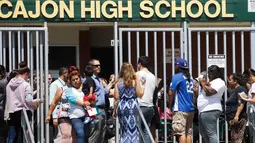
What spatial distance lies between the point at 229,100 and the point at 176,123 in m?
1.16

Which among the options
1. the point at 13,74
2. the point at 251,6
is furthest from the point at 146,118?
the point at 251,6

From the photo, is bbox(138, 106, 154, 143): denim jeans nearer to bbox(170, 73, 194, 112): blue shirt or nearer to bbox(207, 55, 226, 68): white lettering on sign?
bbox(170, 73, 194, 112): blue shirt

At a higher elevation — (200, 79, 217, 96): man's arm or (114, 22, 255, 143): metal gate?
(114, 22, 255, 143): metal gate

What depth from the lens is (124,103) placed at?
11.5 meters

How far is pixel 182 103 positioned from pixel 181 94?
156 millimetres

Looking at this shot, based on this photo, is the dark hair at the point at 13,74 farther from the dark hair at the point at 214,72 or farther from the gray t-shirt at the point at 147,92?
the dark hair at the point at 214,72

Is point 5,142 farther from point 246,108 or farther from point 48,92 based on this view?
point 246,108

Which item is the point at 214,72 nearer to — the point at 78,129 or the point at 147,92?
the point at 147,92

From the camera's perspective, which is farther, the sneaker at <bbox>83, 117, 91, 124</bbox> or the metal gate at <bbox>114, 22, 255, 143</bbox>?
the metal gate at <bbox>114, 22, 255, 143</bbox>

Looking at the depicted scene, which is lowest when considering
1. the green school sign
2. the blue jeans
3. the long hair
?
the blue jeans

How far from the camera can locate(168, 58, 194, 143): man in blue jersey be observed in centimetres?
1188

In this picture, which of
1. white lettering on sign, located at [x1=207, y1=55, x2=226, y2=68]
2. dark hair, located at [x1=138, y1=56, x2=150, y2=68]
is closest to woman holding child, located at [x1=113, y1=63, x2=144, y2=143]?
dark hair, located at [x1=138, y1=56, x2=150, y2=68]

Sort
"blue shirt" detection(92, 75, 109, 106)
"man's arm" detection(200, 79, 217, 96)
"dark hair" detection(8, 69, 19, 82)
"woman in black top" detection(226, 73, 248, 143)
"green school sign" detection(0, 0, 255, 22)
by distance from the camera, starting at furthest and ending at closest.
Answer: "green school sign" detection(0, 0, 255, 22)
"woman in black top" detection(226, 73, 248, 143)
"blue shirt" detection(92, 75, 109, 106)
"dark hair" detection(8, 69, 19, 82)
"man's arm" detection(200, 79, 217, 96)

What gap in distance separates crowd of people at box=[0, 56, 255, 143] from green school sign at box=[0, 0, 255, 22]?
1.36m
